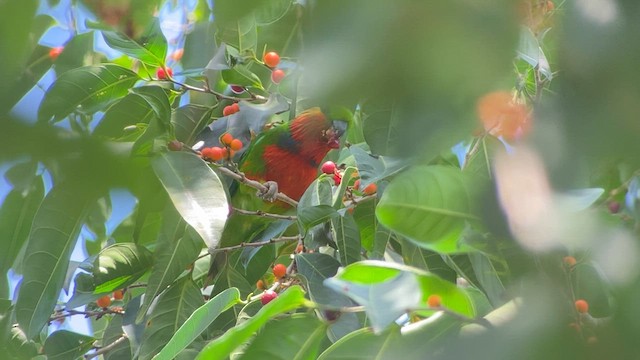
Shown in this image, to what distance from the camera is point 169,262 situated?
1.76 m

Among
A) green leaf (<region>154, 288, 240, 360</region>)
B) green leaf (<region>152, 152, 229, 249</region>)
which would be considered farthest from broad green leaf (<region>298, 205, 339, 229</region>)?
green leaf (<region>154, 288, 240, 360</region>)

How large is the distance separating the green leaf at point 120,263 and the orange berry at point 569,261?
4.83 feet

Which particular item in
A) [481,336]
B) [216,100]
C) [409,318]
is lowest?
[216,100]

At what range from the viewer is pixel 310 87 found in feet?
0.95

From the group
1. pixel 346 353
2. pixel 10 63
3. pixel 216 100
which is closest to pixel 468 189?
pixel 10 63

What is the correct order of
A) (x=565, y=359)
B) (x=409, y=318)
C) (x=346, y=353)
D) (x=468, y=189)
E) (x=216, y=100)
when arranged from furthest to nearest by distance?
(x=216, y=100) < (x=409, y=318) < (x=346, y=353) < (x=468, y=189) < (x=565, y=359)

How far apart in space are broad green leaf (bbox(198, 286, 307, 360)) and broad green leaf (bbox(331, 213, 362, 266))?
884mm

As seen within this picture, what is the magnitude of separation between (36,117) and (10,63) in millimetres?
20

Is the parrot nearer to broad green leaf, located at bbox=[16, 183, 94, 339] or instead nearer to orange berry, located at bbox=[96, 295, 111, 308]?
orange berry, located at bbox=[96, 295, 111, 308]

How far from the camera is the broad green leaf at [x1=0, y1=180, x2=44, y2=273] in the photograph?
42cm

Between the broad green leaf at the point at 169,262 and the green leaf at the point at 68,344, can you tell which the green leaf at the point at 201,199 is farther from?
the green leaf at the point at 68,344

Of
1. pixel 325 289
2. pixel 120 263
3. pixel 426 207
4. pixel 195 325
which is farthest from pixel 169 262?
pixel 426 207

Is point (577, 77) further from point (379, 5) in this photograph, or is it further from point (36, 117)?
point (36, 117)

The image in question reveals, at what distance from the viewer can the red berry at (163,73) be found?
183cm
